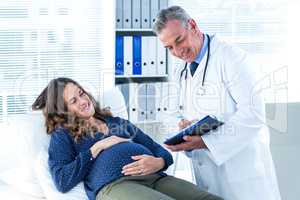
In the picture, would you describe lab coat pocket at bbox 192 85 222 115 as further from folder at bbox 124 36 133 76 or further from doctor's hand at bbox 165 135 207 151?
folder at bbox 124 36 133 76

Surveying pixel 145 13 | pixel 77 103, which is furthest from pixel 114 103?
pixel 145 13

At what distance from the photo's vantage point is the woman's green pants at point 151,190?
1.99 m

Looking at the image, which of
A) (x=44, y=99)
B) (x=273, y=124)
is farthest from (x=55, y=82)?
(x=273, y=124)

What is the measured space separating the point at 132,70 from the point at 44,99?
821 millimetres

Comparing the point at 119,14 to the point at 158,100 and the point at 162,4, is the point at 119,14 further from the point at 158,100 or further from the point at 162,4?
the point at 158,100

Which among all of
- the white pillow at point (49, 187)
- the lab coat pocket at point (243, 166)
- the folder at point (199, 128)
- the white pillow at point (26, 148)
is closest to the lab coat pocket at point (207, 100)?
the folder at point (199, 128)

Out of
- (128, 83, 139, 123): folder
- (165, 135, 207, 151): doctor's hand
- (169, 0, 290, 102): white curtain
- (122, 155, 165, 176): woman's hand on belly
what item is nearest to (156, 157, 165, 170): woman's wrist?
(122, 155, 165, 176): woman's hand on belly

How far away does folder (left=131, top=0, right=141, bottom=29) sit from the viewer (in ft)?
10.0

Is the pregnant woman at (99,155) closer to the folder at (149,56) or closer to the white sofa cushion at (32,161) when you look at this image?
the white sofa cushion at (32,161)

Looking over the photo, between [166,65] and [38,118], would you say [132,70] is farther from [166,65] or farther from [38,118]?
[38,118]

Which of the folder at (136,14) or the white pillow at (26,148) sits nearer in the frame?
the white pillow at (26,148)

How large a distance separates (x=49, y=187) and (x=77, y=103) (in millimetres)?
450

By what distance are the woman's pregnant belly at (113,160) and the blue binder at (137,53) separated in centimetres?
93

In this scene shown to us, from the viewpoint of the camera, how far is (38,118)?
240 cm
